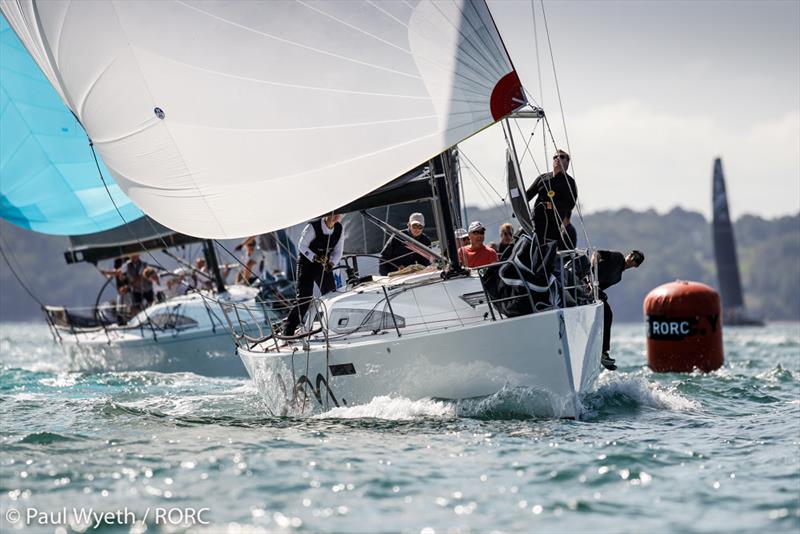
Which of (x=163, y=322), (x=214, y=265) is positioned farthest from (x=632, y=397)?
(x=163, y=322)

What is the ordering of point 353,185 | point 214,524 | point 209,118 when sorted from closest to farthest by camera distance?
point 214,524 < point 353,185 < point 209,118

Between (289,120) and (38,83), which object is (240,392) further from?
(38,83)

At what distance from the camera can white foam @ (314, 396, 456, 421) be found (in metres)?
8.24

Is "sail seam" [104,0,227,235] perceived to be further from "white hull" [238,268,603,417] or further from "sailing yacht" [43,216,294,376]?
"sailing yacht" [43,216,294,376]

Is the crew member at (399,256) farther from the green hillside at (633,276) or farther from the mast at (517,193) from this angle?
the green hillside at (633,276)

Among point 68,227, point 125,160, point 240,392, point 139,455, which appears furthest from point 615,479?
point 68,227

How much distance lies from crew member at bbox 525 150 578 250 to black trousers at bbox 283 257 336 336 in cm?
214

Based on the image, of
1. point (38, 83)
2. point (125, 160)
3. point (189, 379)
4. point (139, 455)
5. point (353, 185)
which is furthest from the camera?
point (38, 83)

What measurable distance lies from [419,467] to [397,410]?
1944 mm

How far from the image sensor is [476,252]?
386 inches

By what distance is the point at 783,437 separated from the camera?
748 cm

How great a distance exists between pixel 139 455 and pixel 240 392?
18.8 feet

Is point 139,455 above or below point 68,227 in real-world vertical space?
below

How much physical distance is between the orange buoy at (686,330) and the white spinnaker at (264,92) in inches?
253
